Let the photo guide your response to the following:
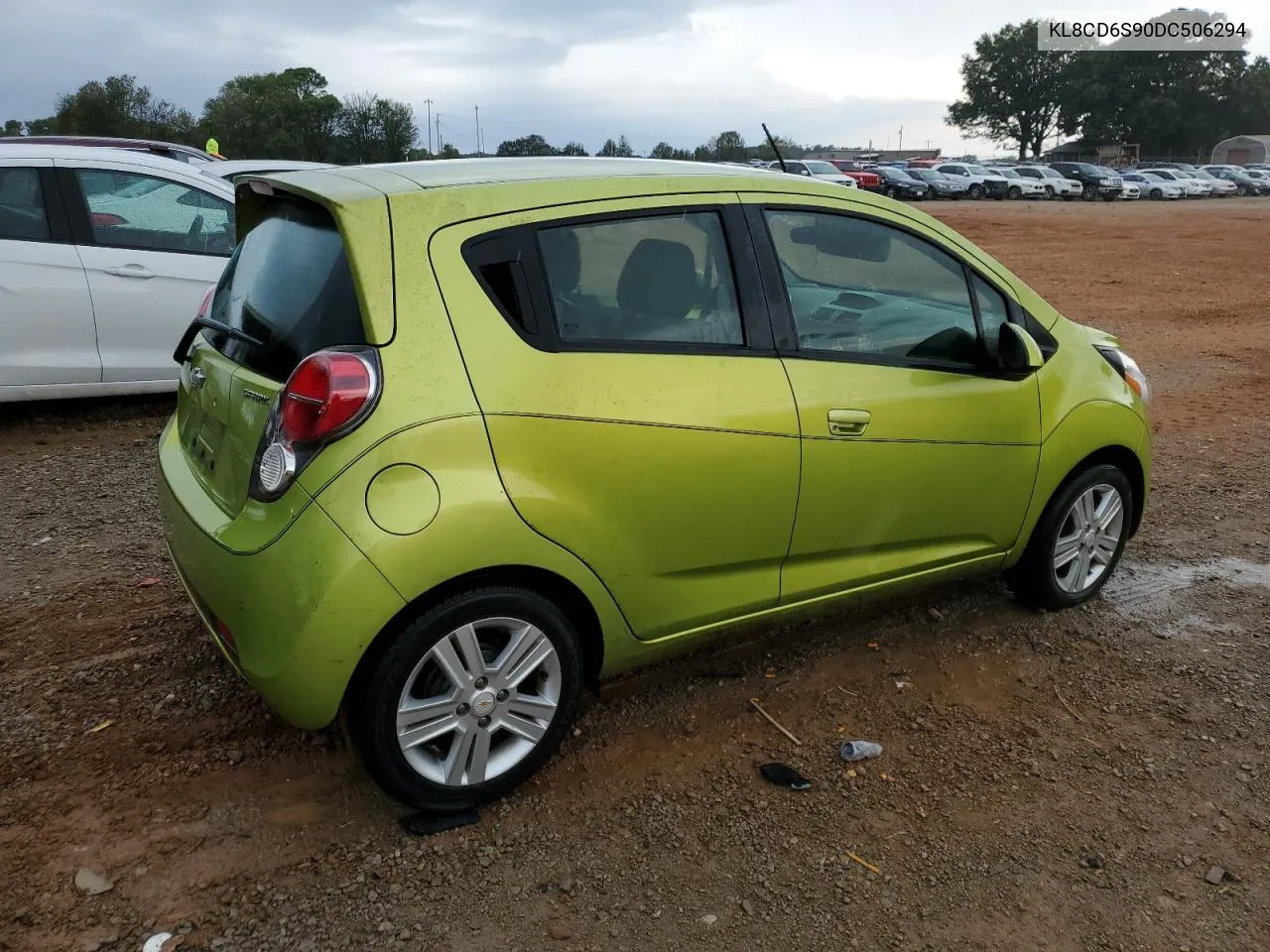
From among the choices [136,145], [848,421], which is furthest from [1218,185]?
[848,421]

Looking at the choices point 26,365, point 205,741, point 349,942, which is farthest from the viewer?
point 26,365

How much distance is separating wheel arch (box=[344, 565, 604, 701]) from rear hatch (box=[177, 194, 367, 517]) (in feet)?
1.73

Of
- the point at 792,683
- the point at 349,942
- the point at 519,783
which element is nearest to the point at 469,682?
the point at 519,783

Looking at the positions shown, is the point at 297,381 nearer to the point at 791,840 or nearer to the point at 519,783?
the point at 519,783

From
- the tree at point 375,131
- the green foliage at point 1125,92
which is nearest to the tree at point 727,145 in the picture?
the tree at point 375,131

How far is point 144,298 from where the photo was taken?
21.1ft

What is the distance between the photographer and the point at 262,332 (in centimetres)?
283

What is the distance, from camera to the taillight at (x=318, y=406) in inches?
97.5

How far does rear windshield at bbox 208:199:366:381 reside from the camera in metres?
2.61

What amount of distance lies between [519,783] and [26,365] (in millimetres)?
4842

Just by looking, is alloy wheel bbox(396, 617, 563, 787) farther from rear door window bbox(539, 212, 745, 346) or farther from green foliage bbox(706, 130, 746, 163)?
green foliage bbox(706, 130, 746, 163)

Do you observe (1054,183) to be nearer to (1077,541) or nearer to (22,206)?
(1077,541)

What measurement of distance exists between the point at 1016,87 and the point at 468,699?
10194 cm

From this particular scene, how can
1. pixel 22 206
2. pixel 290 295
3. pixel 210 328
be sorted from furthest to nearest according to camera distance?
1. pixel 22 206
2. pixel 210 328
3. pixel 290 295
